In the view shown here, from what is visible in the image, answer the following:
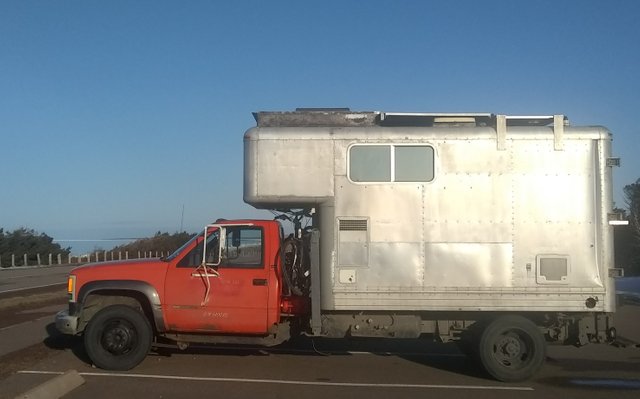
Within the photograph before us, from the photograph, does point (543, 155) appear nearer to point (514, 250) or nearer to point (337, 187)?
point (514, 250)

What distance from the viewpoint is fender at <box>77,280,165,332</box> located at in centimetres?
957

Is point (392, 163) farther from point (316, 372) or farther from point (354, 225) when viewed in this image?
point (316, 372)

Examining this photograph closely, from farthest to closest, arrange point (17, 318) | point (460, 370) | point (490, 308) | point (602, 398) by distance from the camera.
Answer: point (17, 318)
point (460, 370)
point (490, 308)
point (602, 398)

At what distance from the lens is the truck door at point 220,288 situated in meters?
9.48

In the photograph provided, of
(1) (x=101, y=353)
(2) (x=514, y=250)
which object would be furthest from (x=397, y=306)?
(1) (x=101, y=353)

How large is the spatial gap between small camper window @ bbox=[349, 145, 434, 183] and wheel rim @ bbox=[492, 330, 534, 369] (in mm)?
2340

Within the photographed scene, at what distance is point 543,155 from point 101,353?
21.6ft

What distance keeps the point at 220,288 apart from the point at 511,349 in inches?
158

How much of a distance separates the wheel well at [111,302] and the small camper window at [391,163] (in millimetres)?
3482

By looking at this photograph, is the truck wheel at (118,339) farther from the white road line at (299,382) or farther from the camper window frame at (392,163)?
the camper window frame at (392,163)

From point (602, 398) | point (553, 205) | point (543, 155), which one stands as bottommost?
point (602, 398)

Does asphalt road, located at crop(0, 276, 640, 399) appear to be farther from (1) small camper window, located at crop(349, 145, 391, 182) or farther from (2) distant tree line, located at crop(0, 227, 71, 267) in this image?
(2) distant tree line, located at crop(0, 227, 71, 267)

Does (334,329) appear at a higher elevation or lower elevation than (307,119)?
lower

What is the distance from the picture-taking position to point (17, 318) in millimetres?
15156
